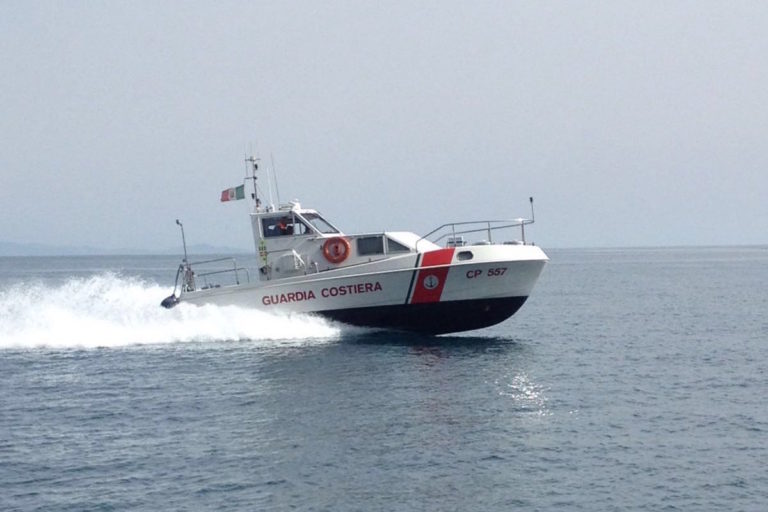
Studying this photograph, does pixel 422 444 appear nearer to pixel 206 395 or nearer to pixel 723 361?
pixel 206 395

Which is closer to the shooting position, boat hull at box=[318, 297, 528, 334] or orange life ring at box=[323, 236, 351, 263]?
boat hull at box=[318, 297, 528, 334]

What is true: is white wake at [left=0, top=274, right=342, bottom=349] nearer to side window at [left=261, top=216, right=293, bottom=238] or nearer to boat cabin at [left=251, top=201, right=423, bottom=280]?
boat cabin at [left=251, top=201, right=423, bottom=280]

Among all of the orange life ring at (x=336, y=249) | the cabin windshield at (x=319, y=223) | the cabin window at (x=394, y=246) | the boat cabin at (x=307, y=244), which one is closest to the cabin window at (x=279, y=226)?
the boat cabin at (x=307, y=244)

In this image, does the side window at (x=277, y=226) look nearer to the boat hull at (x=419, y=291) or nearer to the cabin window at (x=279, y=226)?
the cabin window at (x=279, y=226)

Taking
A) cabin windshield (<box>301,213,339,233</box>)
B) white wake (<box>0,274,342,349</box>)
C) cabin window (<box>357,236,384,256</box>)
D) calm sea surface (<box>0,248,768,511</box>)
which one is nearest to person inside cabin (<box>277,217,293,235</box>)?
cabin windshield (<box>301,213,339,233</box>)

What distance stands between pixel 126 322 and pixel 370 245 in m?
10.2

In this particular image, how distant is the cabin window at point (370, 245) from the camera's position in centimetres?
2738

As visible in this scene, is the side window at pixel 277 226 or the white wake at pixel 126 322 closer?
the white wake at pixel 126 322

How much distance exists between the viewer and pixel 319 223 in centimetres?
2855

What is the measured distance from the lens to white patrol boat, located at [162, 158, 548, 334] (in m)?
26.8

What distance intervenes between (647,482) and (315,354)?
13.4 meters

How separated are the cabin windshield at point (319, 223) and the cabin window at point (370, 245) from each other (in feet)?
4.40

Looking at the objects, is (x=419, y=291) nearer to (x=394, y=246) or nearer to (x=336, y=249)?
(x=394, y=246)

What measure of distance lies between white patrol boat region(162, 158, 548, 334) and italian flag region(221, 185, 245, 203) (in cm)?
97
